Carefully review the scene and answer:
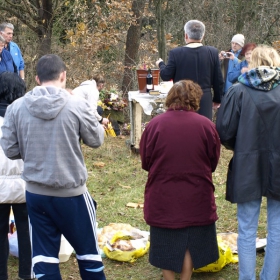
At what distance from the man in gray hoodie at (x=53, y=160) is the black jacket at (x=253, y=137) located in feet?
3.13

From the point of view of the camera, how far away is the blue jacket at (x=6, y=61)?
298 inches

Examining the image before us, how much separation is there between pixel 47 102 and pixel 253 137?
143 centimetres

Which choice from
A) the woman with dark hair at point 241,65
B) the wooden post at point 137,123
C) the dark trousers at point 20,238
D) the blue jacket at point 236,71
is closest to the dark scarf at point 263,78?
the dark trousers at point 20,238

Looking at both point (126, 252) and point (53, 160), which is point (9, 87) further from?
point (126, 252)

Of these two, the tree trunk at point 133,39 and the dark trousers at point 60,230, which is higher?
the tree trunk at point 133,39

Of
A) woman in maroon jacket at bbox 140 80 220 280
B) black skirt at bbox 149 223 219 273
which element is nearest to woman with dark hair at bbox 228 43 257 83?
woman in maroon jacket at bbox 140 80 220 280

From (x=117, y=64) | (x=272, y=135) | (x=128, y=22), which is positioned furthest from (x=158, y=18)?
(x=272, y=135)

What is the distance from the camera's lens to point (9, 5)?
13164 millimetres

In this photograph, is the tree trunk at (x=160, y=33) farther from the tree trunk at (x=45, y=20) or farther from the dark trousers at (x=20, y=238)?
the dark trousers at (x=20, y=238)

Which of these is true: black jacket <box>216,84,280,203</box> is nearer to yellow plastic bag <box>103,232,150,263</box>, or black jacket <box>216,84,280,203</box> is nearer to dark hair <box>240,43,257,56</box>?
yellow plastic bag <box>103,232,150,263</box>

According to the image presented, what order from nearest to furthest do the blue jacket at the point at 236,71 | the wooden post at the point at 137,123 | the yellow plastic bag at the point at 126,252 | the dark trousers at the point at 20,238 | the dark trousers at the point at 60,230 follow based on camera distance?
the dark trousers at the point at 60,230
the dark trousers at the point at 20,238
the yellow plastic bag at the point at 126,252
the blue jacket at the point at 236,71
the wooden post at the point at 137,123

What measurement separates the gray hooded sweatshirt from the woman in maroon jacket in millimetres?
510

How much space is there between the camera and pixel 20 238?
409 centimetres

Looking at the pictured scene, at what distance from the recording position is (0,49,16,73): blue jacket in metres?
7.58
